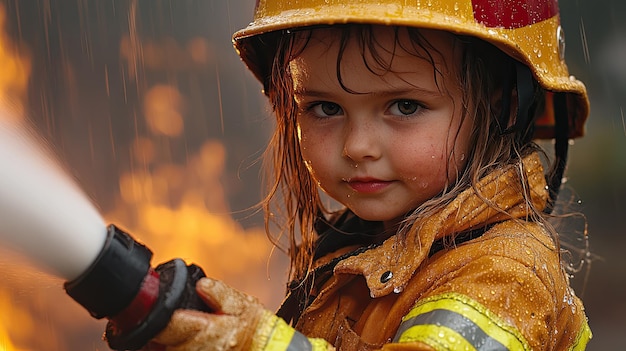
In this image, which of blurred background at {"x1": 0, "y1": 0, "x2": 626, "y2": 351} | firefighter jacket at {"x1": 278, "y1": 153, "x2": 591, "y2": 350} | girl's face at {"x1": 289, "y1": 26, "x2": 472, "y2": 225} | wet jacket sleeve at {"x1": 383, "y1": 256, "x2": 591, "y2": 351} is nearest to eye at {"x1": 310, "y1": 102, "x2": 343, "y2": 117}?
girl's face at {"x1": 289, "y1": 26, "x2": 472, "y2": 225}

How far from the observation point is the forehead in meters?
1.89

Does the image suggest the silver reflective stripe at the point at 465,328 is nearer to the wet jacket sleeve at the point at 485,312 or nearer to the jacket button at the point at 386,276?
the wet jacket sleeve at the point at 485,312

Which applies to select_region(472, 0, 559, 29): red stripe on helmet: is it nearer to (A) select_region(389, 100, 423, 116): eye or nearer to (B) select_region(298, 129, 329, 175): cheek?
(A) select_region(389, 100, 423, 116): eye

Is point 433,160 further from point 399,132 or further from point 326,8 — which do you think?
point 326,8

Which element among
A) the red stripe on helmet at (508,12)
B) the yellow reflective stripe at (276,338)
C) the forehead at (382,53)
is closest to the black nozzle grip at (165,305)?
the yellow reflective stripe at (276,338)

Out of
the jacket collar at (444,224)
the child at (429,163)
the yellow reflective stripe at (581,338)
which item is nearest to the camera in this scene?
the child at (429,163)

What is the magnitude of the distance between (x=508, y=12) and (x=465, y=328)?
32.3 inches

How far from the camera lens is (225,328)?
4.92 ft

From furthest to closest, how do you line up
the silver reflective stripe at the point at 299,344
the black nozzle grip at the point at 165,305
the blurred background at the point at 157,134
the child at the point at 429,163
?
1. the blurred background at the point at 157,134
2. the child at the point at 429,163
3. the silver reflective stripe at the point at 299,344
4. the black nozzle grip at the point at 165,305

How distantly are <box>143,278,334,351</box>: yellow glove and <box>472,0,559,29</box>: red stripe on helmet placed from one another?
878 millimetres

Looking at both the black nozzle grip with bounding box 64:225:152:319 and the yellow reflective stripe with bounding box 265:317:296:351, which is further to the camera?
the yellow reflective stripe with bounding box 265:317:296:351

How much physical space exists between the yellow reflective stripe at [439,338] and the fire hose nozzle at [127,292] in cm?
44

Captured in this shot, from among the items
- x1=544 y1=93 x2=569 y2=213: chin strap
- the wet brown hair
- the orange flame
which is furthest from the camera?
the orange flame

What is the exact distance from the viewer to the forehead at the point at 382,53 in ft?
6.20
